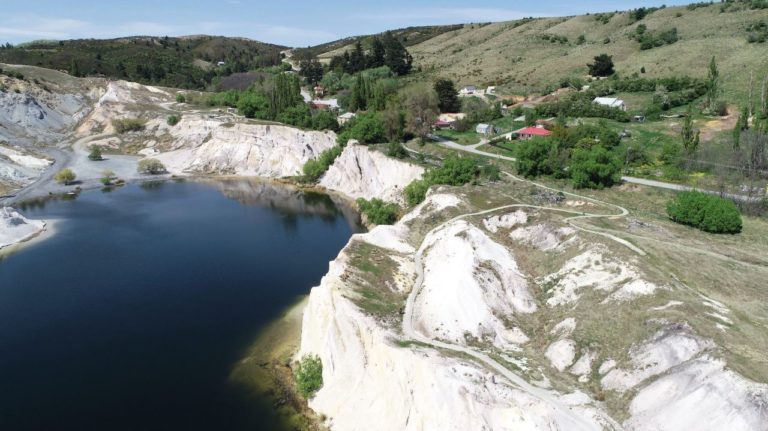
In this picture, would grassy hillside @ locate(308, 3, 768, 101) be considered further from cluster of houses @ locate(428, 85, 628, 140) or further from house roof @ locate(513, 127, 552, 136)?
house roof @ locate(513, 127, 552, 136)

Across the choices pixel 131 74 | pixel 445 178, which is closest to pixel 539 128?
pixel 445 178

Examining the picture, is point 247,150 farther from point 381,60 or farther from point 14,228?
point 381,60

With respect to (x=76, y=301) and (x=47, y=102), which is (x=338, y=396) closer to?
(x=76, y=301)

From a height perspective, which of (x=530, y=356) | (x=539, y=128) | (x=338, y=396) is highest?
(x=539, y=128)

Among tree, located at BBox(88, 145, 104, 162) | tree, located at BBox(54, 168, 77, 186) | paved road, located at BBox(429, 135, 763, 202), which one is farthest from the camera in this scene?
tree, located at BBox(88, 145, 104, 162)

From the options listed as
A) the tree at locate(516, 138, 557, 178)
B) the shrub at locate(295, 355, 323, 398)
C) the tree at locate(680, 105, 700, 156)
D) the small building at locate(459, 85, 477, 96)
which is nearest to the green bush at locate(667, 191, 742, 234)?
the tree at locate(516, 138, 557, 178)

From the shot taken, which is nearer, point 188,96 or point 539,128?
point 539,128
